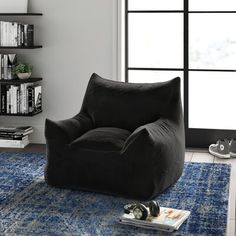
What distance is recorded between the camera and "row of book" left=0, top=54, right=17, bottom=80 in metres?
6.11

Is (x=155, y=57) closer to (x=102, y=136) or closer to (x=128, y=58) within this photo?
(x=128, y=58)

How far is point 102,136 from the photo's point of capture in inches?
177

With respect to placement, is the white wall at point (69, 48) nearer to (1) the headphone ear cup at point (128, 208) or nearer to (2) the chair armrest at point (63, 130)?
(2) the chair armrest at point (63, 130)

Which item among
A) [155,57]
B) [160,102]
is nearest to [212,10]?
[155,57]

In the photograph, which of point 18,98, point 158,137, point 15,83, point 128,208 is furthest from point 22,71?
point 128,208

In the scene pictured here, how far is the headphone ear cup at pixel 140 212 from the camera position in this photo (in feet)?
12.3

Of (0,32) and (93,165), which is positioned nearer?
(93,165)

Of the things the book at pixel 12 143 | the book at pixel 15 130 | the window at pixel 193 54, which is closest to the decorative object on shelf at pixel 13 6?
the window at pixel 193 54

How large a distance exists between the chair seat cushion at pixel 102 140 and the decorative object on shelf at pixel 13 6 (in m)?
2.05

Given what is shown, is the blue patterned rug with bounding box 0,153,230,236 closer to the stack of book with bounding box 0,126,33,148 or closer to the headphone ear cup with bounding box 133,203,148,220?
the headphone ear cup with bounding box 133,203,148,220

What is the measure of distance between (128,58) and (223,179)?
1.95 metres

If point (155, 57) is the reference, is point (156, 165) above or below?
below

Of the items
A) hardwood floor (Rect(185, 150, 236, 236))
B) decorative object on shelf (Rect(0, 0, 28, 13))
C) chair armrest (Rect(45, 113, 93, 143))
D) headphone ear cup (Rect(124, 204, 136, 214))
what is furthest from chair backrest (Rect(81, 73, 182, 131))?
decorative object on shelf (Rect(0, 0, 28, 13))

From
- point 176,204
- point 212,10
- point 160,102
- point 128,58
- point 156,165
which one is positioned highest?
point 212,10
